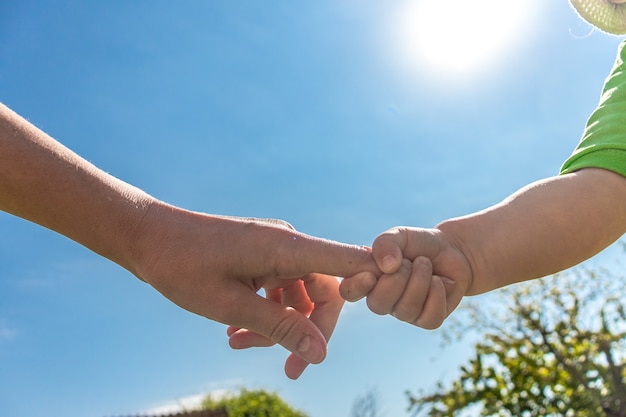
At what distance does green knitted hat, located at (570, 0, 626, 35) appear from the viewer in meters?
2.27

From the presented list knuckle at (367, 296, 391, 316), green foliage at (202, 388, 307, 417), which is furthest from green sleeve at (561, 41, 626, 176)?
green foliage at (202, 388, 307, 417)

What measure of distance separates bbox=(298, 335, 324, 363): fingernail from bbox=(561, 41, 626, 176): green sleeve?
3.10ft

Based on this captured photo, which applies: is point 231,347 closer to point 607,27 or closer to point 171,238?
point 171,238

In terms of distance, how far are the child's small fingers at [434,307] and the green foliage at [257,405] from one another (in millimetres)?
8516

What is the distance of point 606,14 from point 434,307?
4.81 ft

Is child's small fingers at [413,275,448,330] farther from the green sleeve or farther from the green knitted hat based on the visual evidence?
the green knitted hat

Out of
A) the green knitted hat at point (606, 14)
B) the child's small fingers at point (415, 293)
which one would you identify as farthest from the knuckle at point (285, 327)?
the green knitted hat at point (606, 14)

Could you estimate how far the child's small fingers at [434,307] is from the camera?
61.9 inches

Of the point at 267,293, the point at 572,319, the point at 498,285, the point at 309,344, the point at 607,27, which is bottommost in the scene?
the point at 309,344

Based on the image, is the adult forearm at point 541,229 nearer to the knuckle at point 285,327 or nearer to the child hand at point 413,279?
the child hand at point 413,279

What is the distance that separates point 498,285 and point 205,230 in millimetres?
855

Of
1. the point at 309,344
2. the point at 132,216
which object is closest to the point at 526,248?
the point at 309,344

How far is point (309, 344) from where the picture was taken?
1.53 meters

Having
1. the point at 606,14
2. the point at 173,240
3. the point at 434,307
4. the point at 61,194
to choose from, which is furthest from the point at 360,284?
the point at 606,14
